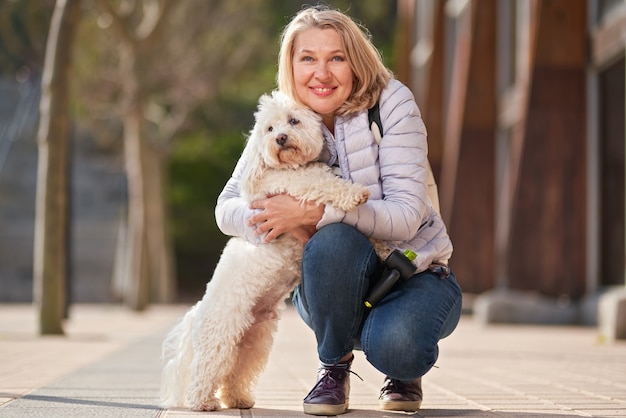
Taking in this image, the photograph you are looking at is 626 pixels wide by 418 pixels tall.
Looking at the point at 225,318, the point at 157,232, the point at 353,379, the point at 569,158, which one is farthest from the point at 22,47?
the point at 225,318

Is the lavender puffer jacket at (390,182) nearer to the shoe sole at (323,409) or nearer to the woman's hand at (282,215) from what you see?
the woman's hand at (282,215)

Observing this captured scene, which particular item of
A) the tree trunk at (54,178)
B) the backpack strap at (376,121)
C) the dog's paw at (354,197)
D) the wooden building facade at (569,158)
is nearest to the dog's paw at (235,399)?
the dog's paw at (354,197)

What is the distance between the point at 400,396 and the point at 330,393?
15.1 inches

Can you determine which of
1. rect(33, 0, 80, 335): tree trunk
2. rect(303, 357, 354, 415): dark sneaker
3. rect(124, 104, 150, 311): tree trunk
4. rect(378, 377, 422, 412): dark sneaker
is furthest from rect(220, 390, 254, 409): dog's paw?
rect(124, 104, 150, 311): tree trunk

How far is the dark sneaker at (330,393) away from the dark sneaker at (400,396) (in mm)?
230

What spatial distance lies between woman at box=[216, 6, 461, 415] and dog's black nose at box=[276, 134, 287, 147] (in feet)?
0.75

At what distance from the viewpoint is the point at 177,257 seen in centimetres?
2967

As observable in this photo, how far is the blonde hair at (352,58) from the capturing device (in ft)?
14.3

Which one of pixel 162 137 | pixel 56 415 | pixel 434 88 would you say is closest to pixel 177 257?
pixel 162 137

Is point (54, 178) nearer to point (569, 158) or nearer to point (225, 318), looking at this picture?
point (569, 158)

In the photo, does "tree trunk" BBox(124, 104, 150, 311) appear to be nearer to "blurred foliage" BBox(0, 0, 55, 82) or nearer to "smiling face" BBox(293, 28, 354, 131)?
"blurred foliage" BBox(0, 0, 55, 82)

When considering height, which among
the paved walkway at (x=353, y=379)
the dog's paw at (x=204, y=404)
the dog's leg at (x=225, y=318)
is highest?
the dog's leg at (x=225, y=318)

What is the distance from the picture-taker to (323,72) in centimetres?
433

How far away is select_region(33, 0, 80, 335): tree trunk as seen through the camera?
389 inches
